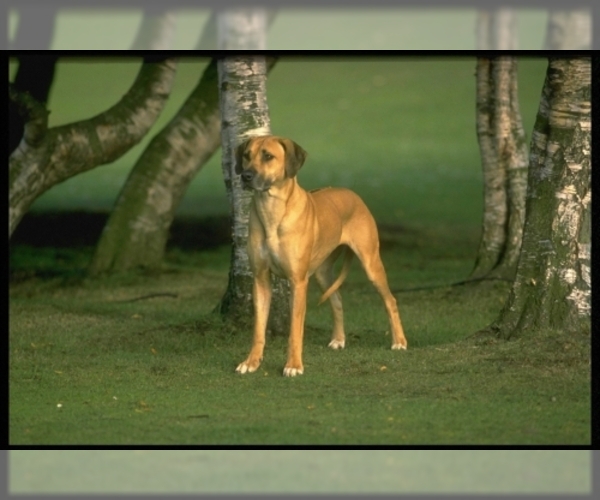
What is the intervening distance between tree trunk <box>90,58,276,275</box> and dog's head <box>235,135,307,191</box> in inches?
261

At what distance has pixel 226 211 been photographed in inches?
850

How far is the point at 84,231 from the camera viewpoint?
61.5 ft

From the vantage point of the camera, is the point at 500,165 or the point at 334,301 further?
the point at 500,165

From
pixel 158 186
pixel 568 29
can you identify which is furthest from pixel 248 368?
pixel 568 29

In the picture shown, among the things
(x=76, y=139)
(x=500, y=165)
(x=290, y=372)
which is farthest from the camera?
(x=76, y=139)

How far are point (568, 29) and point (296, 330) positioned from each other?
25.6 ft

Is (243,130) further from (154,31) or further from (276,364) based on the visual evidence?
(154,31)

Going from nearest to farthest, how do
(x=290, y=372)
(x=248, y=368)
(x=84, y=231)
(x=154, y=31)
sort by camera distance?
(x=290, y=372) → (x=248, y=368) → (x=84, y=231) → (x=154, y=31)

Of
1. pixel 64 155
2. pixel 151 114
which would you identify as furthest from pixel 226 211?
pixel 64 155

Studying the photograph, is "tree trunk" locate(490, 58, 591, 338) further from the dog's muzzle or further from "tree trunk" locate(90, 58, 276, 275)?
"tree trunk" locate(90, 58, 276, 275)

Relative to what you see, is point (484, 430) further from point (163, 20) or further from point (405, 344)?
point (163, 20)

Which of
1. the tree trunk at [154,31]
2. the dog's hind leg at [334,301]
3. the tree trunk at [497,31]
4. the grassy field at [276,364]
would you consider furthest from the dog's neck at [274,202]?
the tree trunk at [154,31]

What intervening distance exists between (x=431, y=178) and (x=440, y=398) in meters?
19.6

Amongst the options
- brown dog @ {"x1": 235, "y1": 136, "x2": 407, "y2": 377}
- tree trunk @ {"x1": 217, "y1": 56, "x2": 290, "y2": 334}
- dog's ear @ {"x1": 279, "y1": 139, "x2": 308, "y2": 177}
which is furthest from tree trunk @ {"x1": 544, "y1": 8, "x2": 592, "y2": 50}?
dog's ear @ {"x1": 279, "y1": 139, "x2": 308, "y2": 177}
